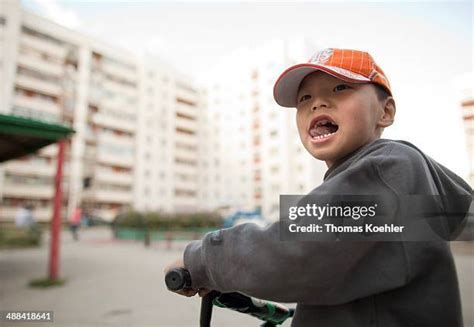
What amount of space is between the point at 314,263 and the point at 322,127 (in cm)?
33

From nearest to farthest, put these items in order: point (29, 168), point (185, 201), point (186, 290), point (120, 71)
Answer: point (186, 290), point (29, 168), point (120, 71), point (185, 201)

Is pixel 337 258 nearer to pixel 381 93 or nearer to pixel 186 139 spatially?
pixel 381 93

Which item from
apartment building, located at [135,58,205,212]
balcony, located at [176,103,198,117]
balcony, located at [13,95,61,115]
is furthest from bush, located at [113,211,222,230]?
balcony, located at [176,103,198,117]

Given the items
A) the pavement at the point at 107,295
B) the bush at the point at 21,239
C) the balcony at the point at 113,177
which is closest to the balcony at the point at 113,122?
the balcony at the point at 113,177

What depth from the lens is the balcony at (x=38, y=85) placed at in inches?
1003

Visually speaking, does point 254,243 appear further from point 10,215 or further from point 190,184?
point 190,184

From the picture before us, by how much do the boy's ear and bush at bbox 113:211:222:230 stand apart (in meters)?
11.7

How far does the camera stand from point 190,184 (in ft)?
115

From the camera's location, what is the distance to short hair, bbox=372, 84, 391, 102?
690 mm

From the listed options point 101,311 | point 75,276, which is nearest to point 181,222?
point 75,276

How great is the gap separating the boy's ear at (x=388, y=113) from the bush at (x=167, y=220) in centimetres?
1169

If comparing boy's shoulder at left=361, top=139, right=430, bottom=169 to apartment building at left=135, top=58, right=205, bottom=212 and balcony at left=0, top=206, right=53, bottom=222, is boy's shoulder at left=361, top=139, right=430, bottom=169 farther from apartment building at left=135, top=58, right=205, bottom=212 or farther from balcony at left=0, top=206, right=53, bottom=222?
apartment building at left=135, top=58, right=205, bottom=212

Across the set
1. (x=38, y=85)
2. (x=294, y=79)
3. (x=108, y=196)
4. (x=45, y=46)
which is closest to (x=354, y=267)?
(x=294, y=79)

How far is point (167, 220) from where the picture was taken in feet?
39.1
